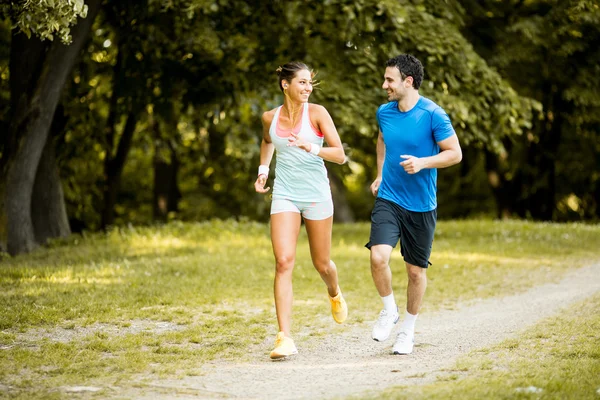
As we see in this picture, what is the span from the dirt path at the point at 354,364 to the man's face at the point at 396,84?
6.75 ft

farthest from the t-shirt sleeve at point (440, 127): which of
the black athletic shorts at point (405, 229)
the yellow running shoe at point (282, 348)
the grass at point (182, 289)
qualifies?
the grass at point (182, 289)

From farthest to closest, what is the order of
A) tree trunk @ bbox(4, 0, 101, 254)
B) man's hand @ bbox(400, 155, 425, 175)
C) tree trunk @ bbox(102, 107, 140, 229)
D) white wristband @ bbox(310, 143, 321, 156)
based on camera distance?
1. tree trunk @ bbox(102, 107, 140, 229)
2. tree trunk @ bbox(4, 0, 101, 254)
3. white wristband @ bbox(310, 143, 321, 156)
4. man's hand @ bbox(400, 155, 425, 175)

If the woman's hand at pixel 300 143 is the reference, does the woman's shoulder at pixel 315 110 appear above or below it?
above

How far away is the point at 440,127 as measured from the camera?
21.6 feet

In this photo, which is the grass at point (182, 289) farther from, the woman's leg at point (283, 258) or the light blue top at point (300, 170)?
the light blue top at point (300, 170)

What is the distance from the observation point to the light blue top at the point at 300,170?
21.8 ft

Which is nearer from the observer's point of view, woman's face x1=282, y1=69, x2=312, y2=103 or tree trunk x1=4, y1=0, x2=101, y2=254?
woman's face x1=282, y1=69, x2=312, y2=103

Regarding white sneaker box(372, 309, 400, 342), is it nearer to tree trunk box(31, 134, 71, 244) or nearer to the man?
the man

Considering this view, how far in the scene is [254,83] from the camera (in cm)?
1620

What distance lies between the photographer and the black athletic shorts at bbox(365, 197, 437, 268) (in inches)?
267

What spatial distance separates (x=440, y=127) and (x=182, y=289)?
4.66 m

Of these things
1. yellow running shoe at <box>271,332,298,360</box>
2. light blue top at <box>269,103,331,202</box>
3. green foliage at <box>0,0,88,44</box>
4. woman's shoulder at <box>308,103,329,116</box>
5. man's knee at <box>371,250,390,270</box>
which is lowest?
yellow running shoe at <box>271,332,298,360</box>

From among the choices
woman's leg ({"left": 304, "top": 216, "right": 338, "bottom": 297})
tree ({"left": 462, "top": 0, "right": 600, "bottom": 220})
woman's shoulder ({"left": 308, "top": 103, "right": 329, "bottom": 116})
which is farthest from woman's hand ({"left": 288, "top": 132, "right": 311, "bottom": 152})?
tree ({"left": 462, "top": 0, "right": 600, "bottom": 220})

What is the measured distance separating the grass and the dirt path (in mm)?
327
